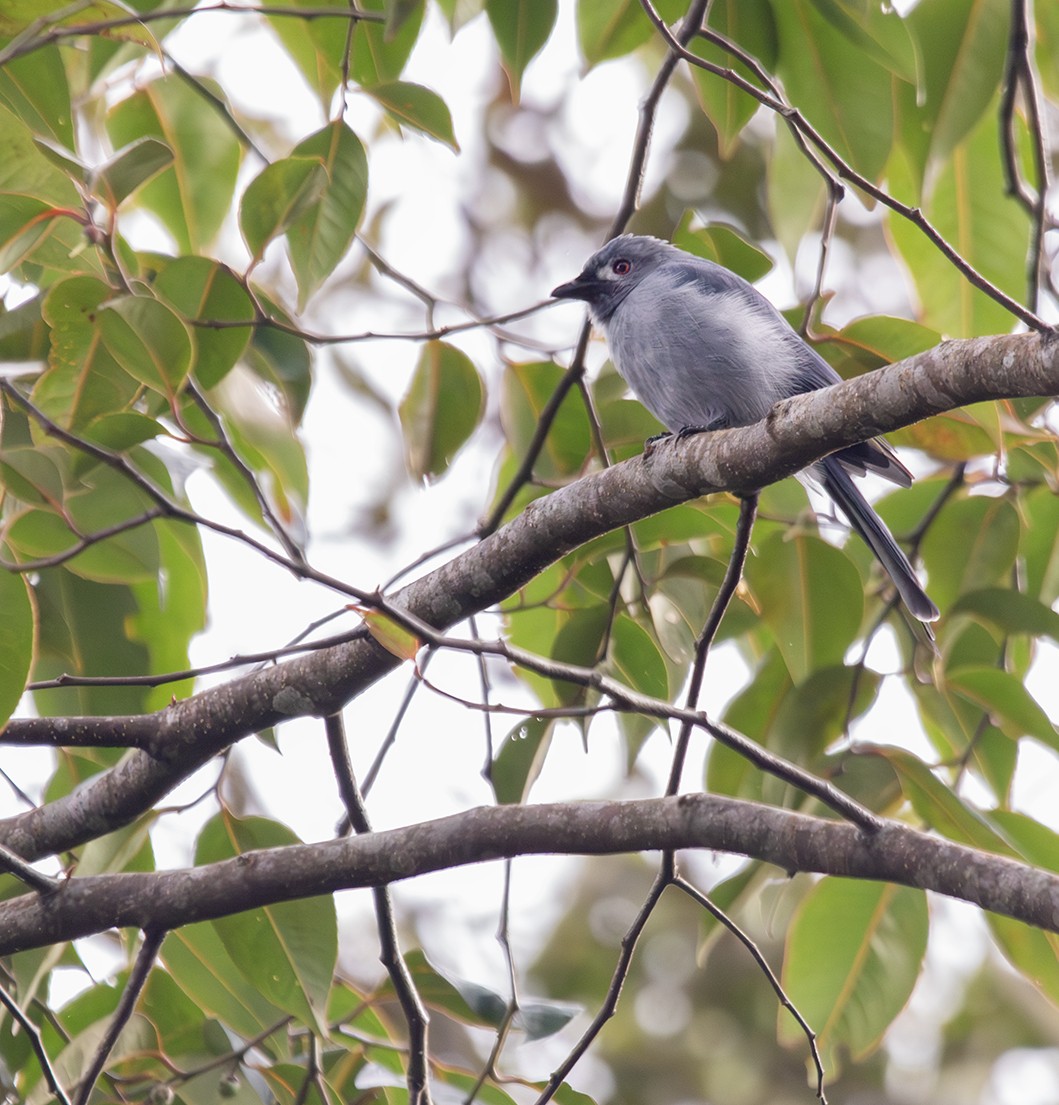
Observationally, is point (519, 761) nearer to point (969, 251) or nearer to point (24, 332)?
point (24, 332)

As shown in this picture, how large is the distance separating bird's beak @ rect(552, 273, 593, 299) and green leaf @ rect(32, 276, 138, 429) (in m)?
2.43

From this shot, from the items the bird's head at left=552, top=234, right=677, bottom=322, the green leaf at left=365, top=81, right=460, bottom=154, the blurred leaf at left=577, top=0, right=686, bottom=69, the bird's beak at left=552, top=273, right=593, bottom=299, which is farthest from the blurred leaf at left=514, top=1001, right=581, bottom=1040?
the bird's beak at left=552, top=273, right=593, bottom=299

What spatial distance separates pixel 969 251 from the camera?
144 inches

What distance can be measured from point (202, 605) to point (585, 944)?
21.1ft

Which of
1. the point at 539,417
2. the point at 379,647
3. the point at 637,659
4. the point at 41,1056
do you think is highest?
the point at 539,417

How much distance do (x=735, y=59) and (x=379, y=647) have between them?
1.97 meters

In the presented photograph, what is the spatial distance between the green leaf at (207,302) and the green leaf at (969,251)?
6.00ft

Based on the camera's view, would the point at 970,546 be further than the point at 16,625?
Yes

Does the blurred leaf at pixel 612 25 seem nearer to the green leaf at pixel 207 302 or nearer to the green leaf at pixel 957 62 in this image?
the green leaf at pixel 957 62

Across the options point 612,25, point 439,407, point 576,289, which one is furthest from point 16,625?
point 576,289

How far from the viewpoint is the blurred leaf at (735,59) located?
11.6ft

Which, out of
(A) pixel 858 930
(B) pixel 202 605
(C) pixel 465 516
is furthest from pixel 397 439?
(A) pixel 858 930

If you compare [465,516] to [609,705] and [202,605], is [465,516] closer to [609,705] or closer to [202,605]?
[202,605]

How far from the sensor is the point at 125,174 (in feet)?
9.61
